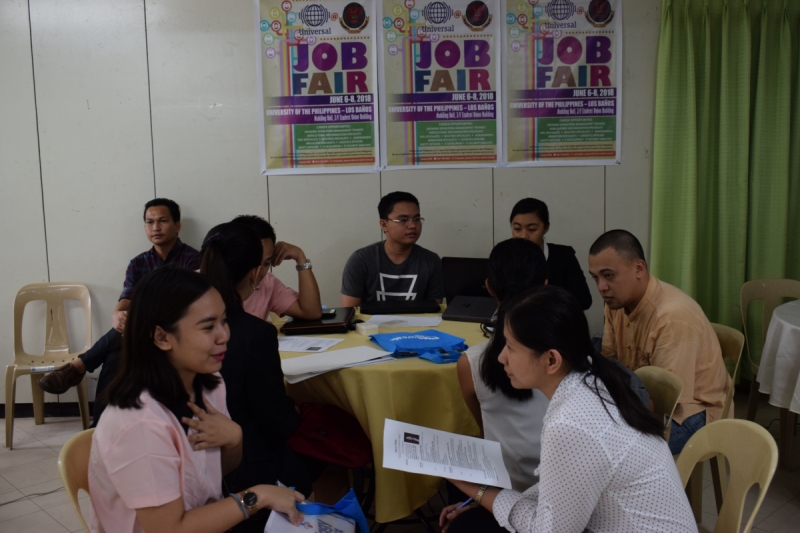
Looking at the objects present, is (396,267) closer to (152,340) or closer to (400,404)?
(400,404)

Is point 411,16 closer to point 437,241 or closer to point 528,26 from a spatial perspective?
point 528,26

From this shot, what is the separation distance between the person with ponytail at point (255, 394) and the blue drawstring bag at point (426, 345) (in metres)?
0.46

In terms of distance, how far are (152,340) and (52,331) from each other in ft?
9.75

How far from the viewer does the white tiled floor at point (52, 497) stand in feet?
8.28

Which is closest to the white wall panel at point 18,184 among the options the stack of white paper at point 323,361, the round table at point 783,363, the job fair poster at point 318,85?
the job fair poster at point 318,85

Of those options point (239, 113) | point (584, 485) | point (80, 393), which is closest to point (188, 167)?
point (239, 113)

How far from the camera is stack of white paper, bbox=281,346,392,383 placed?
6.75 ft

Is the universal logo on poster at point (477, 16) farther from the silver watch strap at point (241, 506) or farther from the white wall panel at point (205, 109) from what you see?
the silver watch strap at point (241, 506)

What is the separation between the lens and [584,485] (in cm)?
124

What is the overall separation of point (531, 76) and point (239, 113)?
5.77 ft

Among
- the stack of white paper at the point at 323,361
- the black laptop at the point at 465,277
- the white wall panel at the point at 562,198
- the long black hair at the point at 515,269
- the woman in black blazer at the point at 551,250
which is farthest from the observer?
the white wall panel at the point at 562,198

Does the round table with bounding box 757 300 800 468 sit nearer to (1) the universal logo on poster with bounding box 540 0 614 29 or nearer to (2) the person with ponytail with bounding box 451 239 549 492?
(2) the person with ponytail with bounding box 451 239 549 492

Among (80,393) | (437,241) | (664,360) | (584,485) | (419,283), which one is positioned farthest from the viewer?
(437,241)

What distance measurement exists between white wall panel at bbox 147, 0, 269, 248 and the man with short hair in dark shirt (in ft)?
0.57
